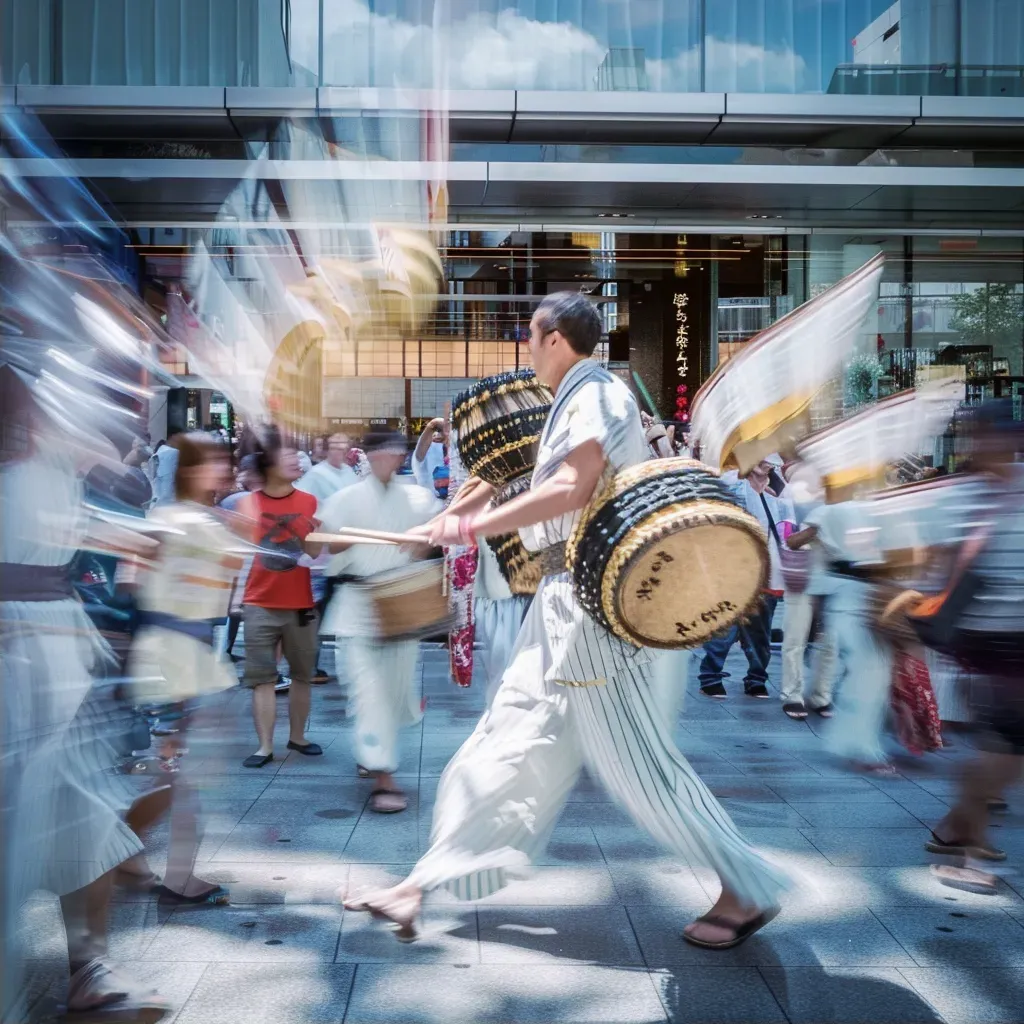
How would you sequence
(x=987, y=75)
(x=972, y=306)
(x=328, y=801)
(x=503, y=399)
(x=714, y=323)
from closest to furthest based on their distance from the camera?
1. (x=503, y=399)
2. (x=328, y=801)
3. (x=987, y=75)
4. (x=972, y=306)
5. (x=714, y=323)

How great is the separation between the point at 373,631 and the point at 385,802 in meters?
0.76

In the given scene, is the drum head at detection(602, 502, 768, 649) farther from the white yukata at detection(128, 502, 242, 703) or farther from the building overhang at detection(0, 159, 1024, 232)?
the building overhang at detection(0, 159, 1024, 232)

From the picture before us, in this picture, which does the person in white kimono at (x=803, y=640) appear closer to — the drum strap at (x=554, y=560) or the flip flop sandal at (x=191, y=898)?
the drum strap at (x=554, y=560)

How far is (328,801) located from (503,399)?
208 centimetres

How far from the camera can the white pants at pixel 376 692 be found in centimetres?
511

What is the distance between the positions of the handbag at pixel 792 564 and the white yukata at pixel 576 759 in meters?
4.07

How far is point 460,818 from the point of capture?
3.11m

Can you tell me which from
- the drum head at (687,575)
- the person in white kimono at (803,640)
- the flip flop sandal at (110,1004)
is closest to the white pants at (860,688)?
the person in white kimono at (803,640)

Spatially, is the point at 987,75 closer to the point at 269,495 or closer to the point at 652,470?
the point at 269,495

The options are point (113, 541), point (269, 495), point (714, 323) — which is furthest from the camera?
point (714, 323)

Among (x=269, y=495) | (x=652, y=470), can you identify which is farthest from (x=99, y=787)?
(x=269, y=495)

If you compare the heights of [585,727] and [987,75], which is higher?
[987,75]

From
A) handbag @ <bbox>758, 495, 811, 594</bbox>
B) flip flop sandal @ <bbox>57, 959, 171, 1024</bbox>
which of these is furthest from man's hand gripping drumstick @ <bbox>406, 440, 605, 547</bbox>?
handbag @ <bbox>758, 495, 811, 594</bbox>

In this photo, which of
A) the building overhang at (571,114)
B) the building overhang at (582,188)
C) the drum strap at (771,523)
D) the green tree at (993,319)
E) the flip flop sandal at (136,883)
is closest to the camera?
the flip flop sandal at (136,883)
